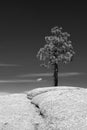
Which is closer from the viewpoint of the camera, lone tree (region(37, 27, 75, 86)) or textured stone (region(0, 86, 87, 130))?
textured stone (region(0, 86, 87, 130))

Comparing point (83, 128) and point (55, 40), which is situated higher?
point (55, 40)

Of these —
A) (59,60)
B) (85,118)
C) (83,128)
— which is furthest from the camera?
(59,60)

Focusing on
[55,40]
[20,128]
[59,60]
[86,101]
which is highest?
[55,40]

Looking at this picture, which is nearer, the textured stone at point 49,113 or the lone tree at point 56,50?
the textured stone at point 49,113

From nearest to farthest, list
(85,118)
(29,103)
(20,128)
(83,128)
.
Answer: (83,128)
(85,118)
(20,128)
(29,103)

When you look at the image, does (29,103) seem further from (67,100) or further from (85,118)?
(85,118)

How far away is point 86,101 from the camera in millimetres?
24359

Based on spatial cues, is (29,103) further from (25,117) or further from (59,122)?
(59,122)

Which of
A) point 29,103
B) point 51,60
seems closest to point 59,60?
point 51,60

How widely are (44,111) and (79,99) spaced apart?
3.43 m

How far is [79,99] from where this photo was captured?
24797 mm

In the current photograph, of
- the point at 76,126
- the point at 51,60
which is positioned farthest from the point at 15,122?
the point at 51,60

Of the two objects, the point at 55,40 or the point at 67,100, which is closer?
the point at 67,100

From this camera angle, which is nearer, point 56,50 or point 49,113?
point 49,113
